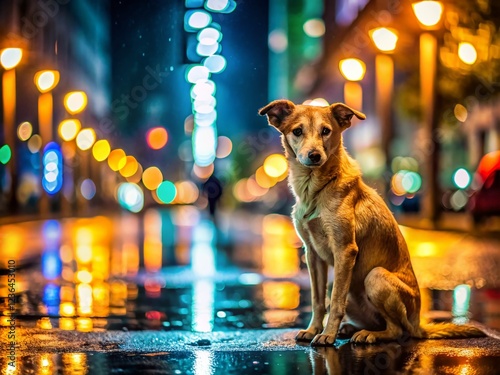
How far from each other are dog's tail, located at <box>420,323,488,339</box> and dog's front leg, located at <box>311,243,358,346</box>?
774mm

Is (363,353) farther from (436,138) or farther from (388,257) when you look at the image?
(436,138)

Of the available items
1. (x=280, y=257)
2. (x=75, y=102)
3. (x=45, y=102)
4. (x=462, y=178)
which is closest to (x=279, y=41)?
(x=462, y=178)

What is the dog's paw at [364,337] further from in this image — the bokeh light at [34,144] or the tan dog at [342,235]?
the bokeh light at [34,144]

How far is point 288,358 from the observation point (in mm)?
5945

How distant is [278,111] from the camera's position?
6.39 m

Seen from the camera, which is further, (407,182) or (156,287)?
(407,182)

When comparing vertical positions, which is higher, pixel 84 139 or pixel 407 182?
pixel 84 139

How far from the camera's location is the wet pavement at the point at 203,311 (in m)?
5.73

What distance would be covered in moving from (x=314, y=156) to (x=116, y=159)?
344 feet

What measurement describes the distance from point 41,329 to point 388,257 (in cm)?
297

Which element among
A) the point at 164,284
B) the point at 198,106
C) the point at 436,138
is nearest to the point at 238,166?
the point at 198,106

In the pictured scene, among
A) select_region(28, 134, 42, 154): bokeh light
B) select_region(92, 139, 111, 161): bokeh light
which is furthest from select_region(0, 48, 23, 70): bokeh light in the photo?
select_region(92, 139, 111, 161): bokeh light

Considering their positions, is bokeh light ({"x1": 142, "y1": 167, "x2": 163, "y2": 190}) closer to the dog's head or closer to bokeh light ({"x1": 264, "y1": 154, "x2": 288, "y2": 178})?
bokeh light ({"x1": 264, "y1": 154, "x2": 288, "y2": 178})

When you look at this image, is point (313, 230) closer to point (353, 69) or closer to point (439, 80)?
point (353, 69)
